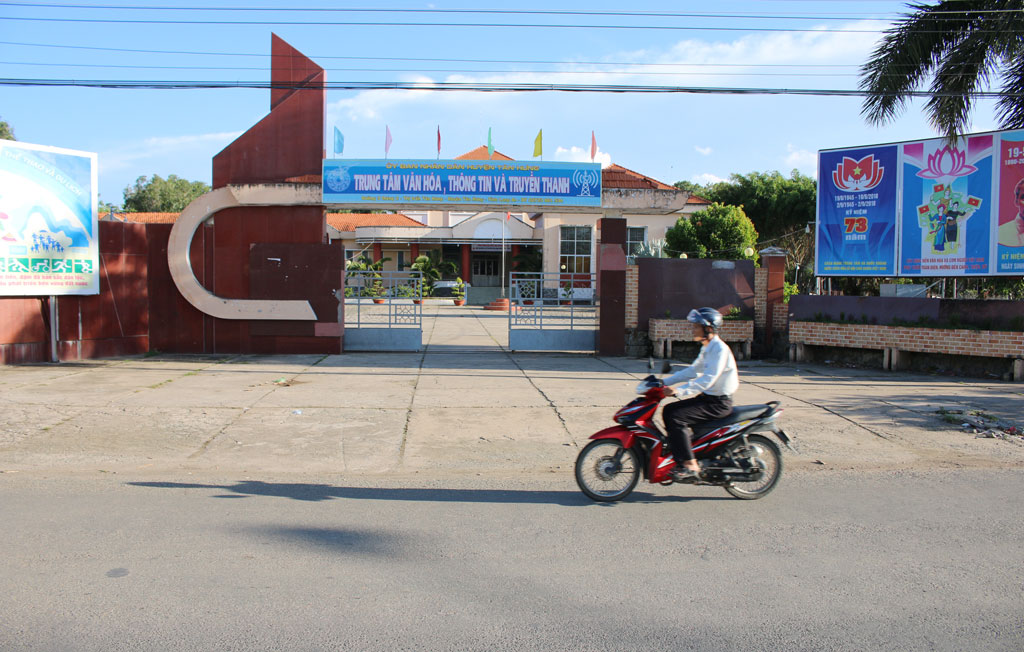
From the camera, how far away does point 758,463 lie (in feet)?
20.0

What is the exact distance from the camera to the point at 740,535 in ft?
17.3

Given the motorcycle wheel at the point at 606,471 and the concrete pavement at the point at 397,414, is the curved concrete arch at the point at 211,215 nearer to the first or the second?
the concrete pavement at the point at 397,414

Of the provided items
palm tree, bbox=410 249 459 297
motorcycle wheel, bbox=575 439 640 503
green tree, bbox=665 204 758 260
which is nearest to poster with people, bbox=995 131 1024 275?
motorcycle wheel, bbox=575 439 640 503

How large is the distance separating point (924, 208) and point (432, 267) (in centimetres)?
3276

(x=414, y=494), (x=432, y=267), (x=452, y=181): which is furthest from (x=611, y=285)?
(x=432, y=267)

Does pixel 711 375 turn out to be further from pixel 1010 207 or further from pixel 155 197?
pixel 155 197

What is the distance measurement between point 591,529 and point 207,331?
40.8 feet

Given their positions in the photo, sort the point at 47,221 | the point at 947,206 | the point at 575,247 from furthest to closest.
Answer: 1. the point at 575,247
2. the point at 947,206
3. the point at 47,221

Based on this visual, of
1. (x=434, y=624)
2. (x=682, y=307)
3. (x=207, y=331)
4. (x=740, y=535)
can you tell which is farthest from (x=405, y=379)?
(x=434, y=624)

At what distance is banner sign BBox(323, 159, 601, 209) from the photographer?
49.4 ft

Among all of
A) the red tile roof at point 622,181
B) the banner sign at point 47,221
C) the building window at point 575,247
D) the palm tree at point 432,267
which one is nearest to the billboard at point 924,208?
the red tile roof at point 622,181

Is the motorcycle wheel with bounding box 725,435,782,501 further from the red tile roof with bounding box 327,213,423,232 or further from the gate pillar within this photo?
the red tile roof with bounding box 327,213,423,232

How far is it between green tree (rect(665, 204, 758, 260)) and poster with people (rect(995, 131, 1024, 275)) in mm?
20621

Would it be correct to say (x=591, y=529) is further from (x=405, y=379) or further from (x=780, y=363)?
(x=780, y=363)
